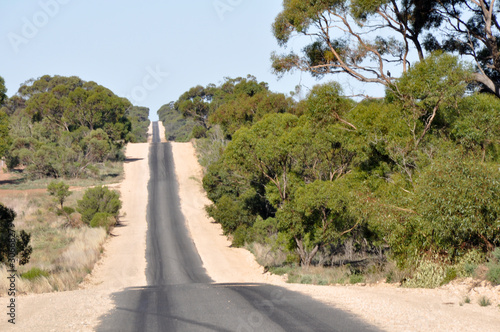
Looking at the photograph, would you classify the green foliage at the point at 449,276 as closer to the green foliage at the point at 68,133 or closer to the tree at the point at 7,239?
the tree at the point at 7,239

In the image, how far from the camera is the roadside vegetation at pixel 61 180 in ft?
70.0

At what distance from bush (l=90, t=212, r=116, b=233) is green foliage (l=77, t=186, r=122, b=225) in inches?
40.0

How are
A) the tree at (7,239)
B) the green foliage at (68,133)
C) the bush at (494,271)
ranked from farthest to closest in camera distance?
the green foliage at (68,133), the tree at (7,239), the bush at (494,271)

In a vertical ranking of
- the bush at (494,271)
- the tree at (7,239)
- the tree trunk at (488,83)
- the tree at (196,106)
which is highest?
the tree at (196,106)

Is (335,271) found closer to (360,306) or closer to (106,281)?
(360,306)

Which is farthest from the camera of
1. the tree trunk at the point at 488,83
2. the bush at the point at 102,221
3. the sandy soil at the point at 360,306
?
the bush at the point at 102,221

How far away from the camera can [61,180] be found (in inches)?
2064

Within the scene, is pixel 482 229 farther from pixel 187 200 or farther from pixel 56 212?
pixel 187 200

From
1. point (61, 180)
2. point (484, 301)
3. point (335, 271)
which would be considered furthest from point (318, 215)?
point (61, 180)

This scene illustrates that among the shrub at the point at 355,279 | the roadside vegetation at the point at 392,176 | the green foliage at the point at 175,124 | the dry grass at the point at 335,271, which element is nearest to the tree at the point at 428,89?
the roadside vegetation at the point at 392,176

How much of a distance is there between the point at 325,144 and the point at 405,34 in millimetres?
6564

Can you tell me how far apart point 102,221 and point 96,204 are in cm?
291

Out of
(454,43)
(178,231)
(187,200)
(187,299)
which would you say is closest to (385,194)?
(187,299)

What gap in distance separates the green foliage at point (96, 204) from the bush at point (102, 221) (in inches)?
40.0
